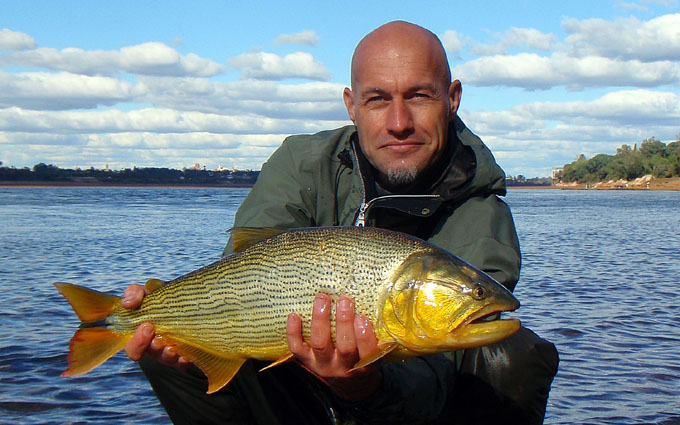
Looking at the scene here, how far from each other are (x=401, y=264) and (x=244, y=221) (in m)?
1.46

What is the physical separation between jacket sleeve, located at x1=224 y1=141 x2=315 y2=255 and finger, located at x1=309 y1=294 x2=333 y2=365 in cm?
126

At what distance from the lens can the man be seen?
370cm

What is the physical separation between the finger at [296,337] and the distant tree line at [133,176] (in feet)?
357

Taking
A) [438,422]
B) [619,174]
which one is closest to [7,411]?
[438,422]

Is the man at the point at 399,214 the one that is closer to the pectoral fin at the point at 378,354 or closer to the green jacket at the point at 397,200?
the green jacket at the point at 397,200

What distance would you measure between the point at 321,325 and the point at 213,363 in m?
0.72

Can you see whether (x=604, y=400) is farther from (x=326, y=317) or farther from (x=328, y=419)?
(x=326, y=317)

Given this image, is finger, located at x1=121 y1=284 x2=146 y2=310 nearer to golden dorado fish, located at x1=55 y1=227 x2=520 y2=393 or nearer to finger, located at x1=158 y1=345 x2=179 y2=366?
golden dorado fish, located at x1=55 y1=227 x2=520 y2=393

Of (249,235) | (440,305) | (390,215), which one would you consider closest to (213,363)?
(249,235)

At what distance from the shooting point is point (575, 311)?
1031 centimetres

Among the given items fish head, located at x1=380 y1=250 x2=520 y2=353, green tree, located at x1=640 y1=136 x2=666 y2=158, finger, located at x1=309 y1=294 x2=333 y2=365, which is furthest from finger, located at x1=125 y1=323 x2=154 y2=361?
green tree, located at x1=640 y1=136 x2=666 y2=158

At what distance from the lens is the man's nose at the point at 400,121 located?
13.4 feet

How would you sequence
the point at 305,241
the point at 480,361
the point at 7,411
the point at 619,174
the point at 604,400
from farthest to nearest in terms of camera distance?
the point at 619,174, the point at 604,400, the point at 7,411, the point at 480,361, the point at 305,241

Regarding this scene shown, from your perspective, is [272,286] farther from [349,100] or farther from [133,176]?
[133,176]
